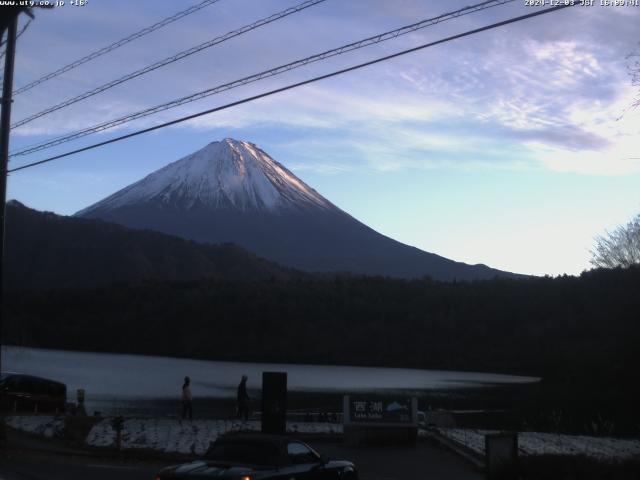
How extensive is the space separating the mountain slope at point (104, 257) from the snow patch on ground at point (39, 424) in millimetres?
136051

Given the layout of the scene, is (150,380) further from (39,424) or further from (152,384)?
(39,424)

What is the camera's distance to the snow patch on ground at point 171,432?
70.7 feet

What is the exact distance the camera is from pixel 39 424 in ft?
79.9

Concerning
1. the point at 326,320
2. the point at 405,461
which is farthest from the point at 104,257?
the point at 405,461

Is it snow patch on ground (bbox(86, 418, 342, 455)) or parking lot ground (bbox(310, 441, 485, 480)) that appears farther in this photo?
snow patch on ground (bbox(86, 418, 342, 455))

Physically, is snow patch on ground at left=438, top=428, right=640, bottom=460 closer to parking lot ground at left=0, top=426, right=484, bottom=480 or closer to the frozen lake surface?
parking lot ground at left=0, top=426, right=484, bottom=480

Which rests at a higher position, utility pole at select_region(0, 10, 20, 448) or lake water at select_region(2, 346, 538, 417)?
utility pole at select_region(0, 10, 20, 448)

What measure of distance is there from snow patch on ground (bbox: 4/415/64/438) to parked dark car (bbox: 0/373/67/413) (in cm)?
385

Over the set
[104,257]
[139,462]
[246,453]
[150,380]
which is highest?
[104,257]

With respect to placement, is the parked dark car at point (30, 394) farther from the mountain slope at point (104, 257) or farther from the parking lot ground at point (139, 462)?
the mountain slope at point (104, 257)

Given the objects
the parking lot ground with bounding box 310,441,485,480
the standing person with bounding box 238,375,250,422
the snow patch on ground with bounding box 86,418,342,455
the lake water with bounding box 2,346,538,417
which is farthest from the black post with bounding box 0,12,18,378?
the lake water with bounding box 2,346,538,417

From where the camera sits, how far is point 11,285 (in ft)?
520

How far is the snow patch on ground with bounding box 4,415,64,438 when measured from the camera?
2347 cm

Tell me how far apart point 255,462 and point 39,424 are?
14854 mm
